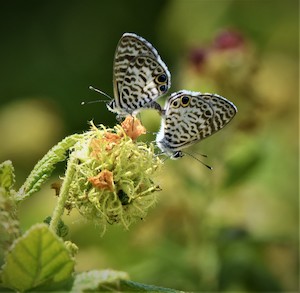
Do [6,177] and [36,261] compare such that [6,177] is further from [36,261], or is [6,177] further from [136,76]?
[136,76]

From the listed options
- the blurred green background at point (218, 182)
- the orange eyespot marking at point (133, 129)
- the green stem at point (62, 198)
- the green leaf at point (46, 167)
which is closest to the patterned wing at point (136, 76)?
the orange eyespot marking at point (133, 129)

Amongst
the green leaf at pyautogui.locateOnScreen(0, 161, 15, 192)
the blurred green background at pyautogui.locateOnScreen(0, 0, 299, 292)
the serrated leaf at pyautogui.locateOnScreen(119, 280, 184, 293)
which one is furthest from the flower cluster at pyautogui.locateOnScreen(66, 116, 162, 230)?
the blurred green background at pyautogui.locateOnScreen(0, 0, 299, 292)

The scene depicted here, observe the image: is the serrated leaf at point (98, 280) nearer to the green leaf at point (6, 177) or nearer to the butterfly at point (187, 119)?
the green leaf at point (6, 177)

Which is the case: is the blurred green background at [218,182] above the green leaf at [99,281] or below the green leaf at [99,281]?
below

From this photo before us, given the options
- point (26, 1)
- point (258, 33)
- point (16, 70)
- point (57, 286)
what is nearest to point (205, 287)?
point (57, 286)

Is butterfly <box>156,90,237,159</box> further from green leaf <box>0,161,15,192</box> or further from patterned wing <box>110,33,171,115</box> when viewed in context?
green leaf <box>0,161,15,192</box>

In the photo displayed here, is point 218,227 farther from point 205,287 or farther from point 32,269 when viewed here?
point 32,269
